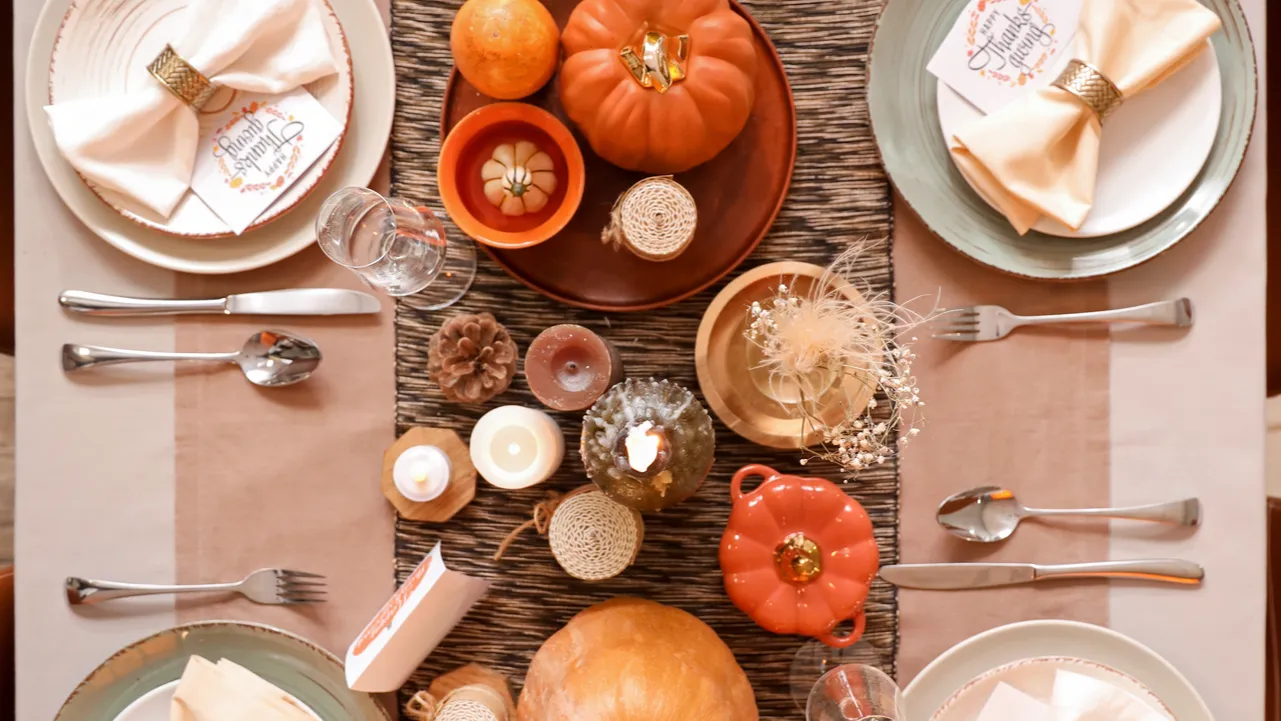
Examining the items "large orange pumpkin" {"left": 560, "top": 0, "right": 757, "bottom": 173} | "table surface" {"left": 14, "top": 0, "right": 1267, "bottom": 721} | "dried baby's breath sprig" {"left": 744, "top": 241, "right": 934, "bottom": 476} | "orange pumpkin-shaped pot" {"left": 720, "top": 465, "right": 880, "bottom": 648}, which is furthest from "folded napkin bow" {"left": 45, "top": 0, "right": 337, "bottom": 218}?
"orange pumpkin-shaped pot" {"left": 720, "top": 465, "right": 880, "bottom": 648}

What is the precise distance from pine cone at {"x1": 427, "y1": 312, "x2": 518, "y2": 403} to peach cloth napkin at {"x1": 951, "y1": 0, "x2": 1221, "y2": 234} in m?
0.65

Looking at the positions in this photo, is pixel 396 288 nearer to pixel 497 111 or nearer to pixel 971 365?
pixel 497 111

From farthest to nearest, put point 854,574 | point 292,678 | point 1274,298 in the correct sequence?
point 1274,298
point 292,678
point 854,574

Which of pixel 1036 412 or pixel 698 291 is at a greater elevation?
pixel 698 291

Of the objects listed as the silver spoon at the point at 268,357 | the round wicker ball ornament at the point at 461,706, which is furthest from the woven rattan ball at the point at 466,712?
the silver spoon at the point at 268,357

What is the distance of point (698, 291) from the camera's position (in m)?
1.09

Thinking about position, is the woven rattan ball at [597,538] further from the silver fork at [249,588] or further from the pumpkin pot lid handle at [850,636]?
the silver fork at [249,588]

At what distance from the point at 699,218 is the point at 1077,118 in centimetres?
49

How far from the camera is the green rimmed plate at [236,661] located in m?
1.07

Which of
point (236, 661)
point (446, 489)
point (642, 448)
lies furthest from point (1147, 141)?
point (236, 661)

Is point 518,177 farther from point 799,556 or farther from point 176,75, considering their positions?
point 799,556

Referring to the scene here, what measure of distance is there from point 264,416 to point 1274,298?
5.23 feet

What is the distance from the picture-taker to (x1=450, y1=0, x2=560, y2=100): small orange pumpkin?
3.03ft

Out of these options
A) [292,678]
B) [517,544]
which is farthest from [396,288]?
[292,678]
